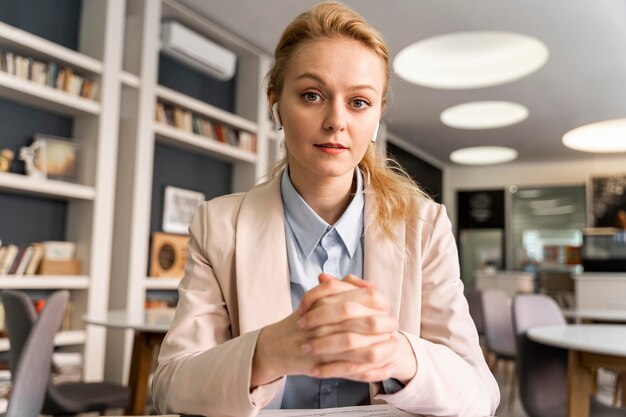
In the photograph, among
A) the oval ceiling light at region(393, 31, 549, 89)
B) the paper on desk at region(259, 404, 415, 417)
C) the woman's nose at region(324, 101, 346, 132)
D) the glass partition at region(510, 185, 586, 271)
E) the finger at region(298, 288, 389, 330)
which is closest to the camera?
the finger at region(298, 288, 389, 330)

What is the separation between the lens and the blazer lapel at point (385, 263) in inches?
40.8

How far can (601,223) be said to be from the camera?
1048cm

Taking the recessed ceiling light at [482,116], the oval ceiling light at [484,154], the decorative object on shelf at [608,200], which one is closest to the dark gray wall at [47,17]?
the recessed ceiling light at [482,116]

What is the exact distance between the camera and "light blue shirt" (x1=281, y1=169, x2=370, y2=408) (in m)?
1.05

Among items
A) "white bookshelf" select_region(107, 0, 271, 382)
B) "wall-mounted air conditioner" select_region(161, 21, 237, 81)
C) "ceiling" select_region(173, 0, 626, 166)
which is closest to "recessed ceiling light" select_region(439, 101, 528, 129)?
"ceiling" select_region(173, 0, 626, 166)

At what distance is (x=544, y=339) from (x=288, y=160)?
5.43ft

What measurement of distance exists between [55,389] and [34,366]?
27.6 inches

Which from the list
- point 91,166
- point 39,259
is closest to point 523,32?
point 91,166

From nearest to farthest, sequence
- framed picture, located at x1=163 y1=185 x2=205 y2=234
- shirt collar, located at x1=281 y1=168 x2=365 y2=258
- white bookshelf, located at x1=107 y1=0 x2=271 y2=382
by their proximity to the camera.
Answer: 1. shirt collar, located at x1=281 y1=168 x2=365 y2=258
2. white bookshelf, located at x1=107 y1=0 x2=271 y2=382
3. framed picture, located at x1=163 y1=185 x2=205 y2=234

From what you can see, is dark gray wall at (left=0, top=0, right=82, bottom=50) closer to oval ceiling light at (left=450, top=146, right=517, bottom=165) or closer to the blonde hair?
the blonde hair

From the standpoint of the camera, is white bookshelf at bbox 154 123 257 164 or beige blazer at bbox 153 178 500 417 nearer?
beige blazer at bbox 153 178 500 417

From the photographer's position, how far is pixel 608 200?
10461 millimetres

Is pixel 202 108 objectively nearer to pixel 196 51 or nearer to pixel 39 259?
pixel 196 51

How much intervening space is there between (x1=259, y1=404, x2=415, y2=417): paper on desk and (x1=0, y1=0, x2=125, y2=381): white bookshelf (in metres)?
3.46
